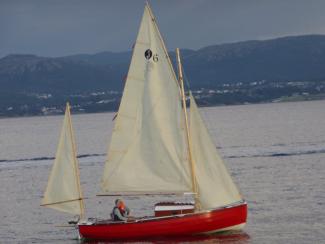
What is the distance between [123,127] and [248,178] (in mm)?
38775

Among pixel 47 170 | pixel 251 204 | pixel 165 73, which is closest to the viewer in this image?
pixel 165 73

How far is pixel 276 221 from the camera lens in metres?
60.5

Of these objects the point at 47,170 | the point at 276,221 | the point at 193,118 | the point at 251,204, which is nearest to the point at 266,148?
the point at 47,170

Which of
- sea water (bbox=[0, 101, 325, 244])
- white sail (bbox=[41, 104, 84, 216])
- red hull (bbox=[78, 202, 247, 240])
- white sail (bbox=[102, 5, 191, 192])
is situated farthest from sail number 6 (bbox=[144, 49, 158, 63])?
red hull (bbox=[78, 202, 247, 240])

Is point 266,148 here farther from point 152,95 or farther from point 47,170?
point 152,95

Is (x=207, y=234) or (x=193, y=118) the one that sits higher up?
(x=193, y=118)

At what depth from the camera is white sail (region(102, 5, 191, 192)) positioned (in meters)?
52.0

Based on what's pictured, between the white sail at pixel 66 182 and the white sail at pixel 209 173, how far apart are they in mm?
7642

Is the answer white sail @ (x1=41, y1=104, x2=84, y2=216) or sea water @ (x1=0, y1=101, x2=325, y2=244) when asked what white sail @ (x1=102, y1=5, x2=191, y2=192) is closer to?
white sail @ (x1=41, y1=104, x2=84, y2=216)

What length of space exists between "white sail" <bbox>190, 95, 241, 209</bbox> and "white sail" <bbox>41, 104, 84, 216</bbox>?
7642 millimetres

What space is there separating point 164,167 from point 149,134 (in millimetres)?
2234

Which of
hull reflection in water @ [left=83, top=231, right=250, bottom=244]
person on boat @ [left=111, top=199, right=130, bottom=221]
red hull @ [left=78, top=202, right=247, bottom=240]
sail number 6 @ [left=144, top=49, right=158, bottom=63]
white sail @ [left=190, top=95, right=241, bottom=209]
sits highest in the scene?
sail number 6 @ [left=144, top=49, right=158, bottom=63]

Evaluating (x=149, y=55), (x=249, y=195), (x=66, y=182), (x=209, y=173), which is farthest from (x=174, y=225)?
(x=249, y=195)

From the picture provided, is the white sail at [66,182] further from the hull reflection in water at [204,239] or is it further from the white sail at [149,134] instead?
the hull reflection in water at [204,239]
